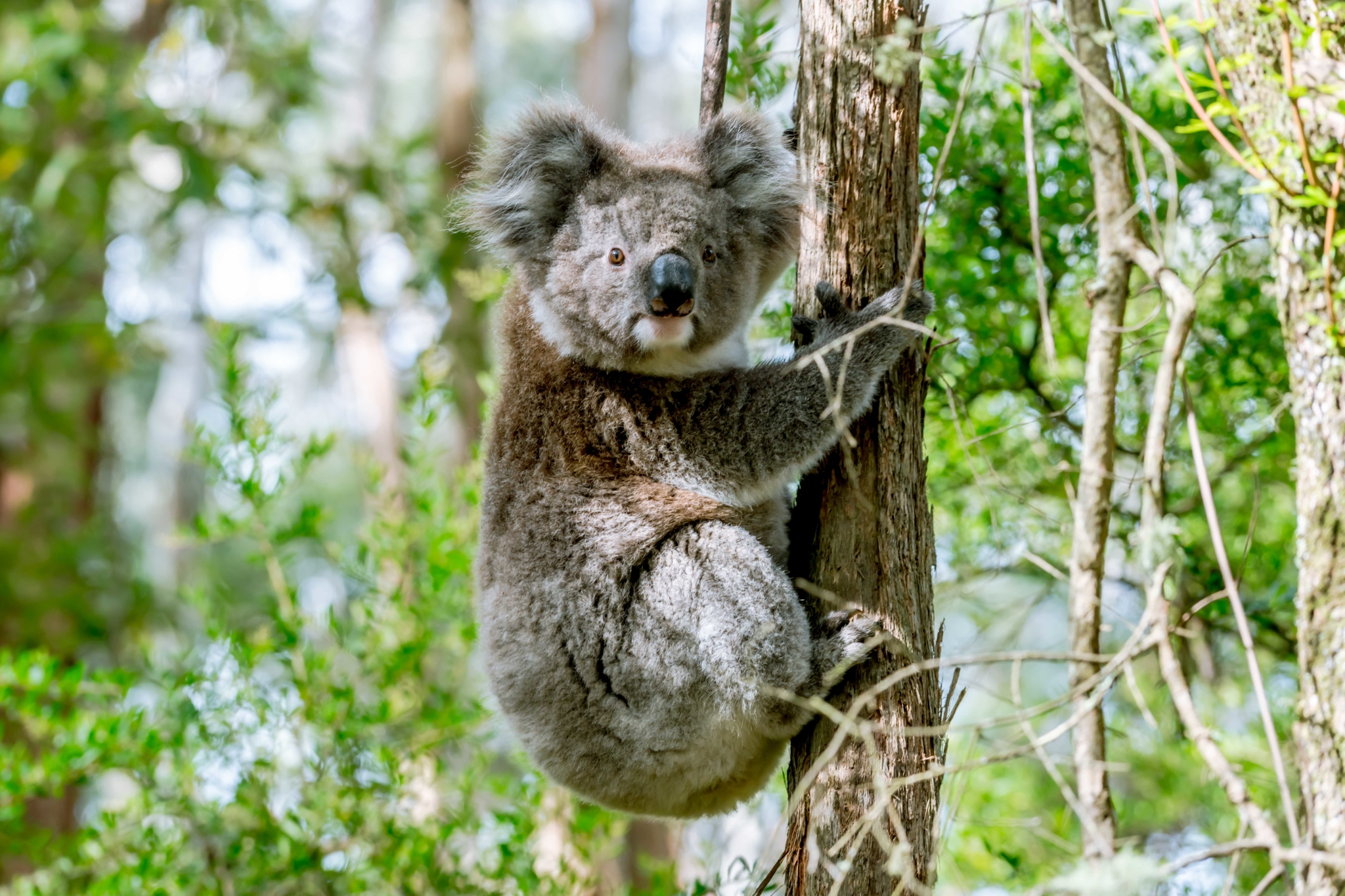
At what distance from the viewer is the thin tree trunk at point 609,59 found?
9.93 meters

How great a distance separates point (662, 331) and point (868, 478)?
77 cm

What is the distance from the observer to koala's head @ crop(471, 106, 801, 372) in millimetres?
3193

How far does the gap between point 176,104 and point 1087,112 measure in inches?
272

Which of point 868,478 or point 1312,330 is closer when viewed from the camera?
point 1312,330

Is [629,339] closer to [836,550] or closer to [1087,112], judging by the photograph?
[836,550]

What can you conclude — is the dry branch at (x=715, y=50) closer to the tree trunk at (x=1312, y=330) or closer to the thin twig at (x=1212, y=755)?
the tree trunk at (x=1312, y=330)

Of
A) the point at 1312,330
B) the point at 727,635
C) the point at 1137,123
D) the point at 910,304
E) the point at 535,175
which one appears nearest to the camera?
the point at 1137,123

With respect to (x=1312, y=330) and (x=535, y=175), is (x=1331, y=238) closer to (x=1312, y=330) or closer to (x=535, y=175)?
(x=1312, y=330)

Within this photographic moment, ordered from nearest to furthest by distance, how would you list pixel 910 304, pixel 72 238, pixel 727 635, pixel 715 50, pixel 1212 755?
1. pixel 1212 755
2. pixel 910 304
3. pixel 727 635
4. pixel 715 50
5. pixel 72 238

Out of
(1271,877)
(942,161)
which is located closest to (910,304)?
(942,161)

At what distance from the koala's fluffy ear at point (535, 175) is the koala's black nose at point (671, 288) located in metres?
0.53

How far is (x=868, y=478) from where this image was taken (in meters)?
2.67

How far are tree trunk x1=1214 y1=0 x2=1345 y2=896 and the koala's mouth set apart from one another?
144cm

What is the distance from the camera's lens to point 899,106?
2.67 m
